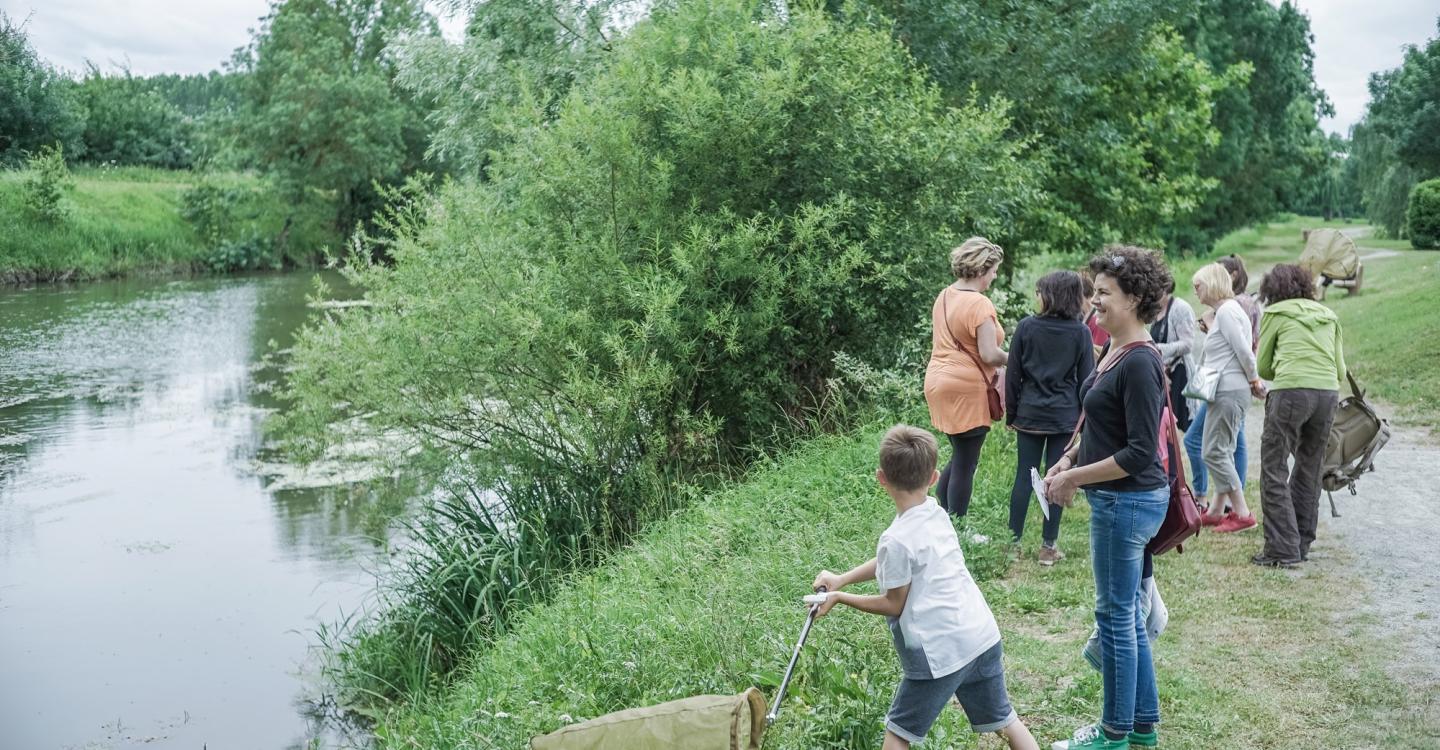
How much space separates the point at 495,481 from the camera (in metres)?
9.70

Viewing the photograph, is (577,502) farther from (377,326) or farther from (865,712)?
(865,712)

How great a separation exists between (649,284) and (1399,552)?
17.5 ft

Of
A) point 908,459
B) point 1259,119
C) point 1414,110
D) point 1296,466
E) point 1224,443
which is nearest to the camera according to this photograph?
point 908,459

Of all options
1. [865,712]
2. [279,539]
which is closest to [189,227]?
[279,539]

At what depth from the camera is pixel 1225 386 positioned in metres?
7.39

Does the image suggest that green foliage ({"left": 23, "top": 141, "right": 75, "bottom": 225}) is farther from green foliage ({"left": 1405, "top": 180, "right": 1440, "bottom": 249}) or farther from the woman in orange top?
green foliage ({"left": 1405, "top": 180, "right": 1440, "bottom": 249})

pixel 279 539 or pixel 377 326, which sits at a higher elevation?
pixel 377 326

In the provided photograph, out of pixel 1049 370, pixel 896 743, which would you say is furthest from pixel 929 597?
pixel 1049 370

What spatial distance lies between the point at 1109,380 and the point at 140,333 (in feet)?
74.8

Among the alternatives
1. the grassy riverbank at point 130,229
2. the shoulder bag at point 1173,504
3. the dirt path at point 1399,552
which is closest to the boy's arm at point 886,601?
the shoulder bag at point 1173,504

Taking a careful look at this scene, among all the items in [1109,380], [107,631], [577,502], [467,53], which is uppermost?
[467,53]

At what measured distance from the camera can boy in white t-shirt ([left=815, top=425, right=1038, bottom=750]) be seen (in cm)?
371

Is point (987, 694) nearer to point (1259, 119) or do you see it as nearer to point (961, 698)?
point (961, 698)

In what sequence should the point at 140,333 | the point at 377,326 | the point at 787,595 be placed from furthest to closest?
A: the point at 140,333 → the point at 377,326 → the point at 787,595
